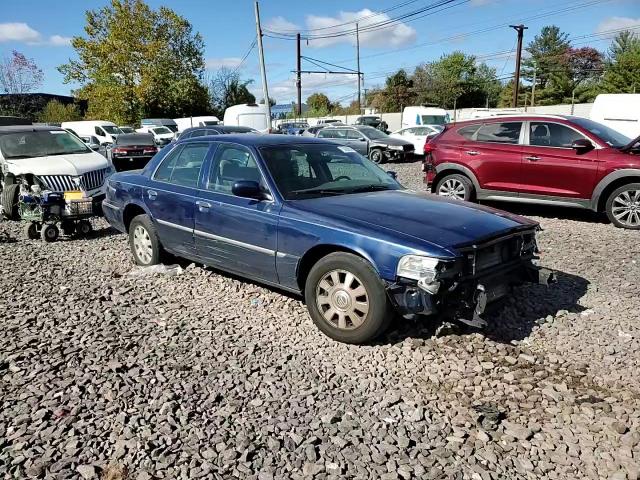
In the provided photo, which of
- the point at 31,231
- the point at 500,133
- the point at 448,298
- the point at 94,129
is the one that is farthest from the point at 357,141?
the point at 448,298

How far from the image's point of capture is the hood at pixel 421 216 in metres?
3.98

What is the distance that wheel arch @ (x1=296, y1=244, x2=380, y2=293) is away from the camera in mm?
→ 4139

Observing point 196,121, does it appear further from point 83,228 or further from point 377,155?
point 83,228

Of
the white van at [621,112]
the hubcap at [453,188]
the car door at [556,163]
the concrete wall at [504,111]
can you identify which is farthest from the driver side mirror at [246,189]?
the concrete wall at [504,111]

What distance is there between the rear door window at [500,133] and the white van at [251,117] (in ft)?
63.9

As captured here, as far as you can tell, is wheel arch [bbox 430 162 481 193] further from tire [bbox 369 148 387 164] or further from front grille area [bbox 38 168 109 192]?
tire [bbox 369 148 387 164]

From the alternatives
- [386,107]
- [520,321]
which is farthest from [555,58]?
[520,321]

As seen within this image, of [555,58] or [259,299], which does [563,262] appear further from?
[555,58]

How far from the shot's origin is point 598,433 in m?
3.09

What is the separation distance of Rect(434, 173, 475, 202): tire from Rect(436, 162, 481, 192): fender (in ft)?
0.35

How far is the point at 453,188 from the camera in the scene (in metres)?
10.1

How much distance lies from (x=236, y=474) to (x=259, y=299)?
Answer: 262 centimetres

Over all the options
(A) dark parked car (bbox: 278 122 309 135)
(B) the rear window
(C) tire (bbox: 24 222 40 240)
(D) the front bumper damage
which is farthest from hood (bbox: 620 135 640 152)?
(A) dark parked car (bbox: 278 122 309 135)

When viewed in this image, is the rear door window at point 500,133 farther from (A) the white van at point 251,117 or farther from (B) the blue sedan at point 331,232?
(A) the white van at point 251,117
